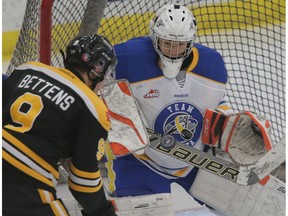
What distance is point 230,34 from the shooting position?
3750 mm

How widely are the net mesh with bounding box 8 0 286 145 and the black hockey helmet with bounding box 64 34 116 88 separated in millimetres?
527

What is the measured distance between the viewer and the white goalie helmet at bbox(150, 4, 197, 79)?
2.22 metres

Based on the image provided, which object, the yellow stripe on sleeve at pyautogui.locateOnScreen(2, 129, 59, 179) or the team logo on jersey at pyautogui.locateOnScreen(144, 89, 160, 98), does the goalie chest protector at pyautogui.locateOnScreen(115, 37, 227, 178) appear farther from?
the yellow stripe on sleeve at pyautogui.locateOnScreen(2, 129, 59, 179)

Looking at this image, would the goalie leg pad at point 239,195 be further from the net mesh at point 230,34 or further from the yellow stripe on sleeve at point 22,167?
the yellow stripe on sleeve at point 22,167

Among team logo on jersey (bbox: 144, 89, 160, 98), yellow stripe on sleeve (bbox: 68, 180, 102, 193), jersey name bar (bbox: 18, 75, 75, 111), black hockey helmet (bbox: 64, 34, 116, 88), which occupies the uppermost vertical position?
black hockey helmet (bbox: 64, 34, 116, 88)

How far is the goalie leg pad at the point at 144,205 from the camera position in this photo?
2223 millimetres

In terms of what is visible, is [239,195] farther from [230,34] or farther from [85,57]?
[230,34]

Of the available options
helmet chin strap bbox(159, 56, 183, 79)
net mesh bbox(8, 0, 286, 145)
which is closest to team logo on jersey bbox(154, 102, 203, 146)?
helmet chin strap bbox(159, 56, 183, 79)

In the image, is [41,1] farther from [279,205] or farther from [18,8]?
[18,8]

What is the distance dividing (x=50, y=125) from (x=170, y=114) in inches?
30.3

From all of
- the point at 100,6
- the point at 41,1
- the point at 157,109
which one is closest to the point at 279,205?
the point at 157,109

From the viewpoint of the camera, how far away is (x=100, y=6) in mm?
2340

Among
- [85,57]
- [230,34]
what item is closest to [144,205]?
[85,57]

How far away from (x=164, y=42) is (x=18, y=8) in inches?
69.2
